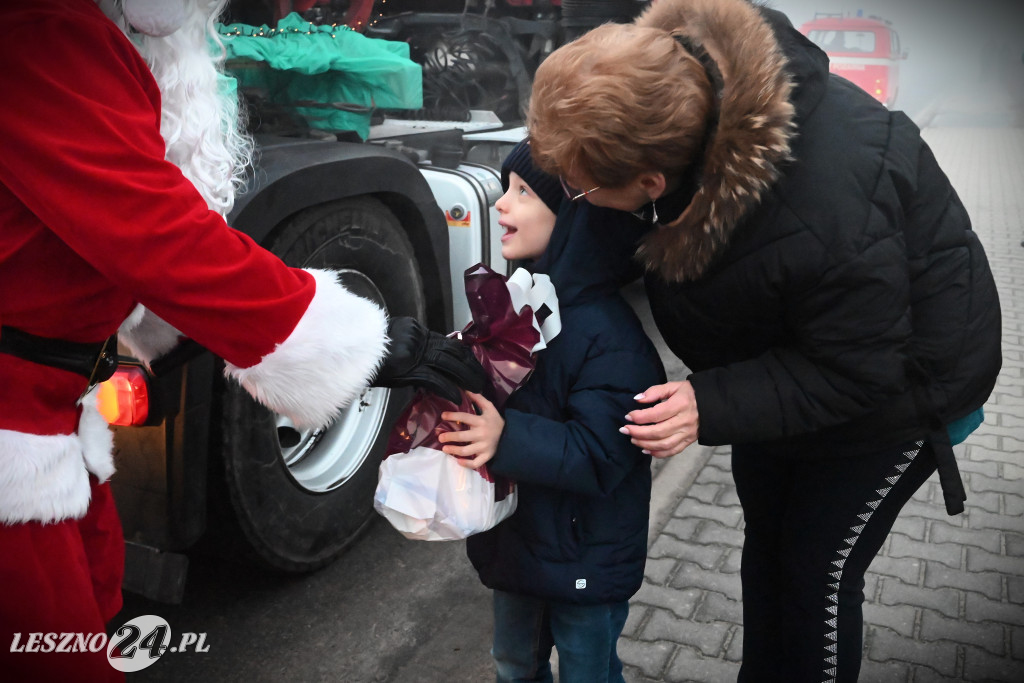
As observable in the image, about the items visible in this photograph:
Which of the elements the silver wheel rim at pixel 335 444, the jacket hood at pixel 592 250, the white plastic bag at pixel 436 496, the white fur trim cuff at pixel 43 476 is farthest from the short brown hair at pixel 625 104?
the silver wheel rim at pixel 335 444

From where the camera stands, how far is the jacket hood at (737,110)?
135cm

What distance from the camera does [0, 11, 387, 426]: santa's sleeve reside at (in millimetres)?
1146

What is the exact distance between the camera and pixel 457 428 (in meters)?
1.65

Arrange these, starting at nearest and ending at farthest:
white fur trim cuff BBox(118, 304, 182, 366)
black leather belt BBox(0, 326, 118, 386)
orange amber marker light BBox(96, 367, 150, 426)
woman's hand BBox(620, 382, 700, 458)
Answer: black leather belt BBox(0, 326, 118, 386) < woman's hand BBox(620, 382, 700, 458) < white fur trim cuff BBox(118, 304, 182, 366) < orange amber marker light BBox(96, 367, 150, 426)

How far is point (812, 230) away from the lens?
1.43m

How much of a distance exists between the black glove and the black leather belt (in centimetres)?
46

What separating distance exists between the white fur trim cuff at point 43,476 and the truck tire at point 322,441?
957mm

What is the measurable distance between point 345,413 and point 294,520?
17.3 inches

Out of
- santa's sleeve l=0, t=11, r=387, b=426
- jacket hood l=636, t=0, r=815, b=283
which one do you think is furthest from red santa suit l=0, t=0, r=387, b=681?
jacket hood l=636, t=0, r=815, b=283

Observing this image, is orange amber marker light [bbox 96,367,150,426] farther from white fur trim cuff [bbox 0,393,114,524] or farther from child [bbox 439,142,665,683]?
child [bbox 439,142,665,683]

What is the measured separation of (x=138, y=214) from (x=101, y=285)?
182mm

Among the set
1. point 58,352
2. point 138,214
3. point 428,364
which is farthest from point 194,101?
point 428,364

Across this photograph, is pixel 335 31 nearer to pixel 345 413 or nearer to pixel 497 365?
pixel 345 413

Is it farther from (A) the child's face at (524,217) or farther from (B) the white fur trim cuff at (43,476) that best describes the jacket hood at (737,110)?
(B) the white fur trim cuff at (43,476)
